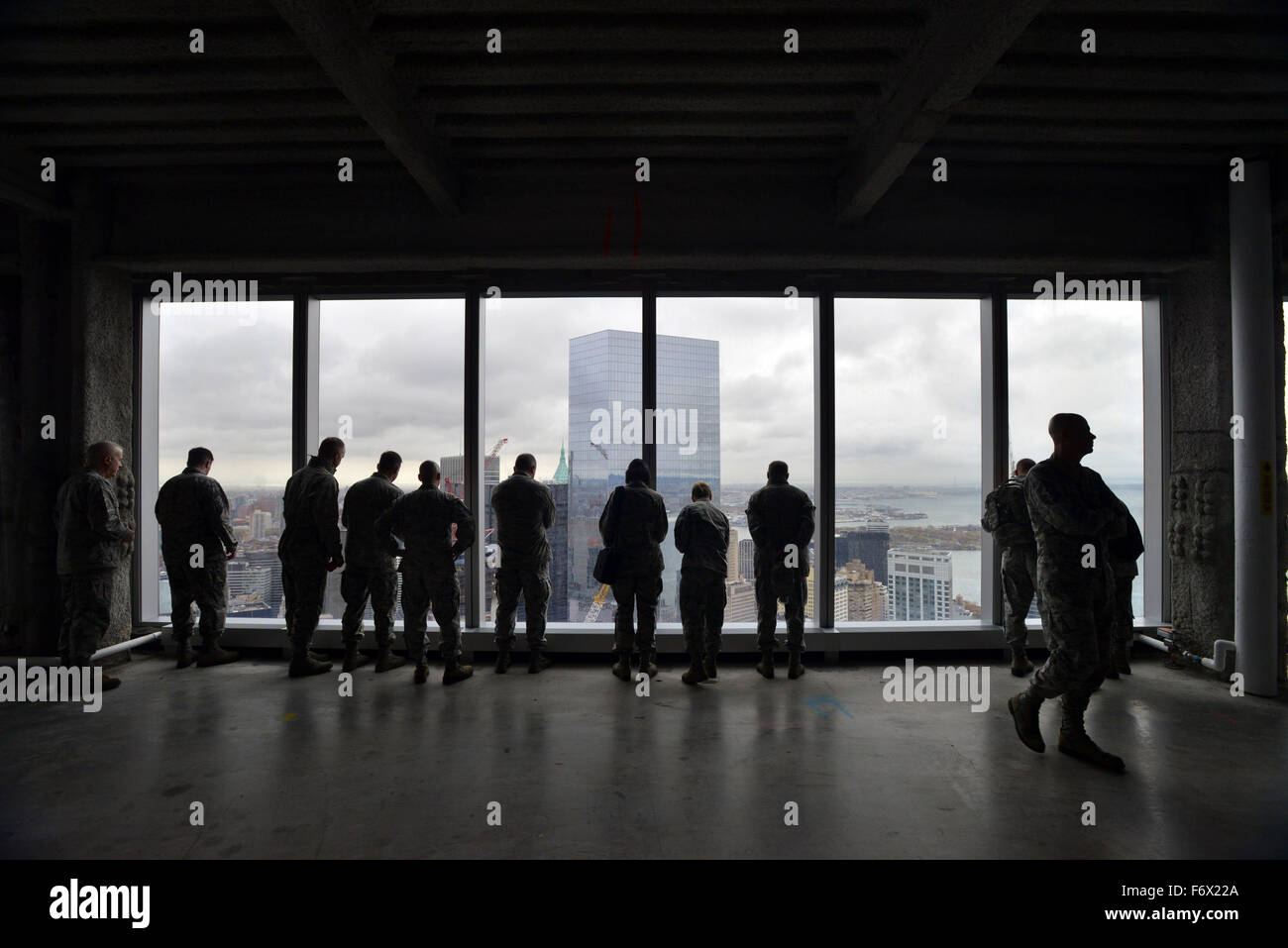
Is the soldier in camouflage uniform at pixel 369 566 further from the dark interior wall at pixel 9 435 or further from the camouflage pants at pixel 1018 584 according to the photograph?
the camouflage pants at pixel 1018 584

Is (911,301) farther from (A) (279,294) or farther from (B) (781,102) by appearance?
(A) (279,294)

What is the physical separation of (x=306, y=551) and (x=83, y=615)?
174 centimetres

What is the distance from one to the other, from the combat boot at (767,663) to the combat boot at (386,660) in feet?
11.1

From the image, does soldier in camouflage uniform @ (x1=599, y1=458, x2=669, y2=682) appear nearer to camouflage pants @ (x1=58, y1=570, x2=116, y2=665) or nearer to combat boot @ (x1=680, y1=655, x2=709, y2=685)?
combat boot @ (x1=680, y1=655, x2=709, y2=685)

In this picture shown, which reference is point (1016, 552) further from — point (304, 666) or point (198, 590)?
point (198, 590)

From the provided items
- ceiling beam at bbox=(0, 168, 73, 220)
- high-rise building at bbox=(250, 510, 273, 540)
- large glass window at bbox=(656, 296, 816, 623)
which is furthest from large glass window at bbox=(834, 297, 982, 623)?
ceiling beam at bbox=(0, 168, 73, 220)

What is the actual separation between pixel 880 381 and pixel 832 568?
1987 millimetres

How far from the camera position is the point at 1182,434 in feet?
18.0

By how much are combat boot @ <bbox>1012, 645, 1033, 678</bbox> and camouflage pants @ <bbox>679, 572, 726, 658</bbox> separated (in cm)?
269

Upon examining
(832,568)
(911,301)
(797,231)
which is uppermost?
(797,231)

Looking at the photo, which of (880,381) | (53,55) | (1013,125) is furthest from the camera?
(880,381)

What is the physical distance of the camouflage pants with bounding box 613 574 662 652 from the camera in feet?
16.8

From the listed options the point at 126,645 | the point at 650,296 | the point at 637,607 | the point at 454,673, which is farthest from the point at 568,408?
the point at 126,645
